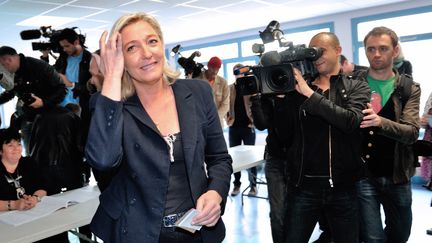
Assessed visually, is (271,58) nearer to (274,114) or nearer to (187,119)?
(274,114)

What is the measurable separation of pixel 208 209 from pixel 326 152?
0.92 metres

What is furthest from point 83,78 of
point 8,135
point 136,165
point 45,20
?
point 45,20

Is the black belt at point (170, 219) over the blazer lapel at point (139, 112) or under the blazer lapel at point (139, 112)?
under

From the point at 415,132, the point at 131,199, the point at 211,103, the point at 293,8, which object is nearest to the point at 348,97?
the point at 415,132

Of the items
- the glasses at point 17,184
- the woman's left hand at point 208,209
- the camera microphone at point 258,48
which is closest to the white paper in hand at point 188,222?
the woman's left hand at point 208,209

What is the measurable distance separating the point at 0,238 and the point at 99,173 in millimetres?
926

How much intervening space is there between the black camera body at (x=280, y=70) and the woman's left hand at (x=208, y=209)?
31.7 inches

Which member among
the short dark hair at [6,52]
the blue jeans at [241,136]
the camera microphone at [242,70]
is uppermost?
the short dark hair at [6,52]

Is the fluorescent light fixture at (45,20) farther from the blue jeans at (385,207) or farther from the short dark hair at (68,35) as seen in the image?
the blue jeans at (385,207)

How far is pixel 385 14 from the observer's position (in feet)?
20.7

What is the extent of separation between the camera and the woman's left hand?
102 cm

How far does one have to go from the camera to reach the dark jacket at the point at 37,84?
2.71 metres

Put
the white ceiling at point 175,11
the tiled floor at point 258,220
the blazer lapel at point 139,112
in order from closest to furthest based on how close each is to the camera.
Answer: the blazer lapel at point 139,112 < the tiled floor at point 258,220 < the white ceiling at point 175,11

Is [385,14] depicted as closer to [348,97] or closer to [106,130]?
[348,97]
